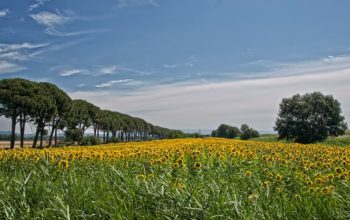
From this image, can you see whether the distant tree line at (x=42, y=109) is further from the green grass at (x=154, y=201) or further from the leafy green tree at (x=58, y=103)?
the green grass at (x=154, y=201)

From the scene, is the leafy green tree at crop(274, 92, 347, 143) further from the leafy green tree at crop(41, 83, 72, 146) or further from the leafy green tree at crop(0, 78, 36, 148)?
the leafy green tree at crop(0, 78, 36, 148)

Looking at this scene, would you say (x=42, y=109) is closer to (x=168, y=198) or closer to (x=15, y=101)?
(x=15, y=101)

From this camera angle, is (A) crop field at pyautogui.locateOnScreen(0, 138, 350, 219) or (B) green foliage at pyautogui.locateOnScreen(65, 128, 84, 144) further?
(B) green foliage at pyautogui.locateOnScreen(65, 128, 84, 144)

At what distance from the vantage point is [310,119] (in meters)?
74.9

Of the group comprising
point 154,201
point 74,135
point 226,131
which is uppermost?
point 226,131

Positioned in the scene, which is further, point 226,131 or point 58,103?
point 226,131

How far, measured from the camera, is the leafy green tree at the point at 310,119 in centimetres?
7344

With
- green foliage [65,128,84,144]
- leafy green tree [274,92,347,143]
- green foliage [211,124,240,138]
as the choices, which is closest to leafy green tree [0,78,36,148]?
green foliage [65,128,84,144]

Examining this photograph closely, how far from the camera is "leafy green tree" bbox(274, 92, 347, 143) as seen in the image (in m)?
73.4

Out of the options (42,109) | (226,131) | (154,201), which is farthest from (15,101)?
(226,131)

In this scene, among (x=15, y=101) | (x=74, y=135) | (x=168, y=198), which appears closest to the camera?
(x=168, y=198)

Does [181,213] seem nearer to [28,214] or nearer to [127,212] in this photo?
[127,212]

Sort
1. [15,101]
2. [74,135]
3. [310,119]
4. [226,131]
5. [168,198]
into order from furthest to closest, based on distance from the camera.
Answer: [226,131] < [310,119] < [74,135] < [15,101] < [168,198]

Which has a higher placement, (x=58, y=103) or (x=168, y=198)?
(x=58, y=103)
